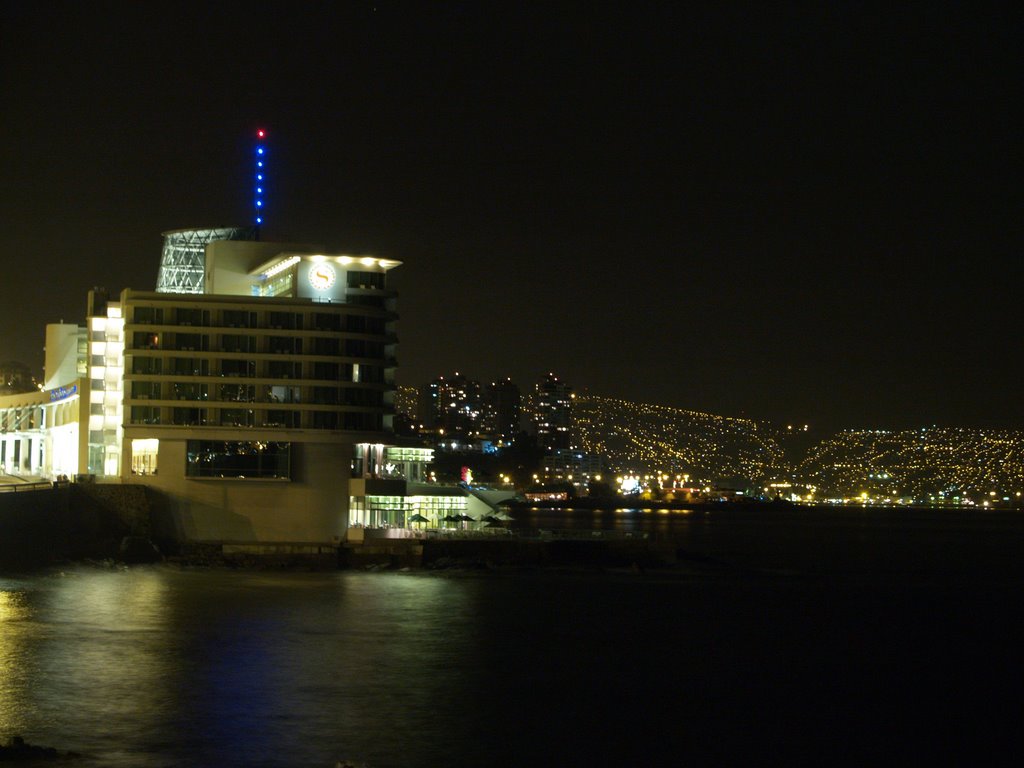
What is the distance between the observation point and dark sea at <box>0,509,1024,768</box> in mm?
34938

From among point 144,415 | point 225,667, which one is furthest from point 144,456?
point 225,667

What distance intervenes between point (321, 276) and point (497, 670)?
165ft

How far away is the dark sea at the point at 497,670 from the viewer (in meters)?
34.9

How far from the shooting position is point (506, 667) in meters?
47.7

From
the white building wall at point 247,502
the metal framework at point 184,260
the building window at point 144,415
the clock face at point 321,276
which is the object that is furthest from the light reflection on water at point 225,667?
the metal framework at point 184,260

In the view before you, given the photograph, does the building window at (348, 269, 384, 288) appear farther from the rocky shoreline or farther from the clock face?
the rocky shoreline

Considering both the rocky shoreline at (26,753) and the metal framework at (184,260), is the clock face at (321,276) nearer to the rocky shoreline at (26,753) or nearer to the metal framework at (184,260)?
the metal framework at (184,260)

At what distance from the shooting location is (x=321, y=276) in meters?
92.7

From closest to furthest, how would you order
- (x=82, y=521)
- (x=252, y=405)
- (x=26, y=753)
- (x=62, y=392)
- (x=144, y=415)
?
(x=26, y=753) < (x=82, y=521) < (x=144, y=415) < (x=252, y=405) < (x=62, y=392)

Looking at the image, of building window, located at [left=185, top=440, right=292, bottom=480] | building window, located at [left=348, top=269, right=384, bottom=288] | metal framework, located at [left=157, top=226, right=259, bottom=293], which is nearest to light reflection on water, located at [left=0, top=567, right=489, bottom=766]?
building window, located at [left=185, top=440, right=292, bottom=480]

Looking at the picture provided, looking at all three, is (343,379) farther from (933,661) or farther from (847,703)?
(847,703)

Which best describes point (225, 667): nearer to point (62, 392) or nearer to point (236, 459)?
point (236, 459)

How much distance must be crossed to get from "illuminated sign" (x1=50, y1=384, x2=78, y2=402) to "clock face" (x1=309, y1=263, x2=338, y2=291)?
19.8 metres

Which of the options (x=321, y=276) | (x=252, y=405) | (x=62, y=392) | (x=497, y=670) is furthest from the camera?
(x=62, y=392)
